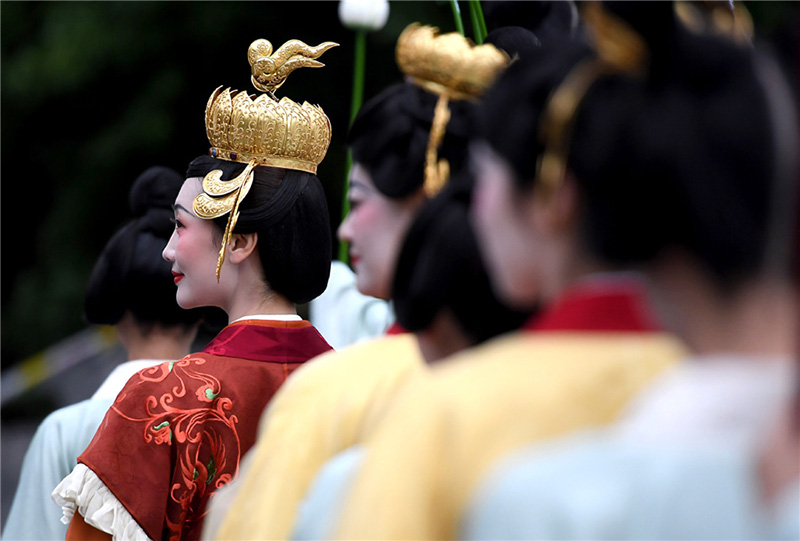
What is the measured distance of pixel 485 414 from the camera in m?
1.34

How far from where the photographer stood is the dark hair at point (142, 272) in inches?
151

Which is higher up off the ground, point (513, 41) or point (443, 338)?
point (513, 41)

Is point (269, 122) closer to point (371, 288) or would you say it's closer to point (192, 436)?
point (192, 436)

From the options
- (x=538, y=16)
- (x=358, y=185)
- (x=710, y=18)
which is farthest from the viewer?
(x=538, y=16)

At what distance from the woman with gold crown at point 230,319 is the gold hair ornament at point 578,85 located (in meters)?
1.67

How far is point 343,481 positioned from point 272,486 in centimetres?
30

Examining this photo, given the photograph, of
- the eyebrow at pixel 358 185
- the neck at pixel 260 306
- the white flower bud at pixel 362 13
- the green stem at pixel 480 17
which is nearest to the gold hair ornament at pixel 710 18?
the eyebrow at pixel 358 185

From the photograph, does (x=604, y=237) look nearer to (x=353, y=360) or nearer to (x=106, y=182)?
(x=353, y=360)

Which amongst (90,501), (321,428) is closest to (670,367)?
(321,428)

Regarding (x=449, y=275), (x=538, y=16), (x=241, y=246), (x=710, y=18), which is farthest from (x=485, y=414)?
(x=241, y=246)

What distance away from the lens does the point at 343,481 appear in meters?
1.77

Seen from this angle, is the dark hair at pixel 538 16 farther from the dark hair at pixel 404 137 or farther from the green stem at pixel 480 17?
the dark hair at pixel 404 137

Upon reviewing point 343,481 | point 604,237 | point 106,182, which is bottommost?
point 106,182

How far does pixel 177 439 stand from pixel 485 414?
1.71 meters
